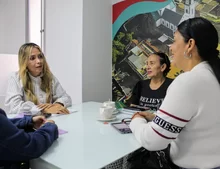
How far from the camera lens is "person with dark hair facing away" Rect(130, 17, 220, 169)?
30.0 inches

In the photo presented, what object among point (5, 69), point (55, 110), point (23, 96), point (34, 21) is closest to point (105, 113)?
point (55, 110)

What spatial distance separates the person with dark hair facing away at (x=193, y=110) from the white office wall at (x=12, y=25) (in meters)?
2.67

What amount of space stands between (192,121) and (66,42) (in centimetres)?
235

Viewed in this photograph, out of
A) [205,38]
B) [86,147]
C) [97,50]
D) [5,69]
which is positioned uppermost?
[97,50]

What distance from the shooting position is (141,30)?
109 inches

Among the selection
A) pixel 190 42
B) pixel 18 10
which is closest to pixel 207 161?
pixel 190 42

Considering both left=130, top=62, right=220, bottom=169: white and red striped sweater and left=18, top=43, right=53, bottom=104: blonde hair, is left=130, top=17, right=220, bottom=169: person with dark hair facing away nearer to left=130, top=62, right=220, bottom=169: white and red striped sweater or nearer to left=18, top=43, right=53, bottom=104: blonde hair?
left=130, top=62, right=220, bottom=169: white and red striped sweater

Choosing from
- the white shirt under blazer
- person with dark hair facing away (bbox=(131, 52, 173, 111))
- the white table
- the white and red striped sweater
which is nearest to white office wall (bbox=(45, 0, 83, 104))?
the white shirt under blazer

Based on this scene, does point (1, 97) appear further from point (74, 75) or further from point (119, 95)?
point (119, 95)

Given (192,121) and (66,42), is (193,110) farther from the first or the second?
(66,42)

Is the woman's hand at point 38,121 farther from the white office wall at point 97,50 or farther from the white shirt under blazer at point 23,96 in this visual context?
the white office wall at point 97,50

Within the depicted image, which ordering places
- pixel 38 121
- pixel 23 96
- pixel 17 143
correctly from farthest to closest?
1. pixel 23 96
2. pixel 38 121
3. pixel 17 143

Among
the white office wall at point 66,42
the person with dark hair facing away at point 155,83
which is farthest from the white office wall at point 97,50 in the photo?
the person with dark hair facing away at point 155,83

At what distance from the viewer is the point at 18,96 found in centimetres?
175
